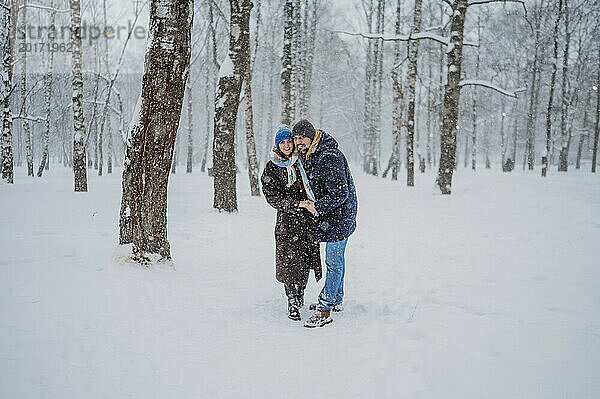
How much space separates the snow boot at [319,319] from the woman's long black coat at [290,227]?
1.12 feet

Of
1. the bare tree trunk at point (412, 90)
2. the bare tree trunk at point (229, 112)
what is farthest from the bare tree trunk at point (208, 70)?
the bare tree trunk at point (412, 90)

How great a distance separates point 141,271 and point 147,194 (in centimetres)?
92

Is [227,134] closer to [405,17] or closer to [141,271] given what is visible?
[141,271]

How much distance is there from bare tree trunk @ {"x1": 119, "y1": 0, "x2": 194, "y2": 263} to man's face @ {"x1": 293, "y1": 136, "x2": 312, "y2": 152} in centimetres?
186

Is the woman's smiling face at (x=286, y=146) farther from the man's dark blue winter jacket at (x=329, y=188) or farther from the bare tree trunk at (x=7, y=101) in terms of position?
the bare tree trunk at (x=7, y=101)

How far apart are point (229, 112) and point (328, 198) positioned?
5.90m

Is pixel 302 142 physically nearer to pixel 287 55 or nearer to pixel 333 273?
pixel 333 273

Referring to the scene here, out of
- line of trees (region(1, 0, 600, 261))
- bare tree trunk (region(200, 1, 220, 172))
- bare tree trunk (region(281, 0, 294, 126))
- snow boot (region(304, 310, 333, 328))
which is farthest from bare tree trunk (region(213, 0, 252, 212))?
bare tree trunk (region(200, 1, 220, 172))

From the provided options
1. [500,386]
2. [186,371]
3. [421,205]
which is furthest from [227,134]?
[500,386]

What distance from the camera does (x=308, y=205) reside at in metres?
3.94

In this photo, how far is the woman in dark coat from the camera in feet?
13.1

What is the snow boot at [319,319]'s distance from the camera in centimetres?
401

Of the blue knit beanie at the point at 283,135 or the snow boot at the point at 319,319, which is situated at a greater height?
the blue knit beanie at the point at 283,135

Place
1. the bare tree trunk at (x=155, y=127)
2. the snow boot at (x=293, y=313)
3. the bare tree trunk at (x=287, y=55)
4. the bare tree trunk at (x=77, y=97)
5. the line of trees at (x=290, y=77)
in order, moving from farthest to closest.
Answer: the bare tree trunk at (x=77, y=97)
the bare tree trunk at (x=287, y=55)
the line of trees at (x=290, y=77)
the bare tree trunk at (x=155, y=127)
the snow boot at (x=293, y=313)
